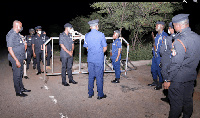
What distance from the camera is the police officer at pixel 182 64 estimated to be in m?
3.32

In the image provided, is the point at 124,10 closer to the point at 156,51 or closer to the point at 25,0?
the point at 156,51

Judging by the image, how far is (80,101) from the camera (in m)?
→ 5.24

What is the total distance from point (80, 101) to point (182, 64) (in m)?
3.11

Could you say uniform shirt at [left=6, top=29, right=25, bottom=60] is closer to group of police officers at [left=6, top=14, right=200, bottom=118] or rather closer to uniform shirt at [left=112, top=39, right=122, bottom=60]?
group of police officers at [left=6, top=14, right=200, bottom=118]

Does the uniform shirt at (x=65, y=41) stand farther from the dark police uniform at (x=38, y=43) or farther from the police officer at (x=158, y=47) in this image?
the police officer at (x=158, y=47)

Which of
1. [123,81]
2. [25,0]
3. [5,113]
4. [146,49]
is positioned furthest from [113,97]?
[25,0]

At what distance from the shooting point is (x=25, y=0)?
51.3m

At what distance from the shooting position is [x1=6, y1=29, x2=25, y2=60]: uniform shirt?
16.4ft

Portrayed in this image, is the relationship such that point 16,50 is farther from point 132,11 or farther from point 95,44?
point 132,11

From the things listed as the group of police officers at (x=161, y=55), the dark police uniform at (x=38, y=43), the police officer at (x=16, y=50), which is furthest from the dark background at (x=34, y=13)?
the police officer at (x=16, y=50)

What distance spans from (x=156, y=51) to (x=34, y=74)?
540cm

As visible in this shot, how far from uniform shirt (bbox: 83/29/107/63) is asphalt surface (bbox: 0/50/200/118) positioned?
4.33 ft

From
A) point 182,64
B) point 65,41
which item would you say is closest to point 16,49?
point 65,41

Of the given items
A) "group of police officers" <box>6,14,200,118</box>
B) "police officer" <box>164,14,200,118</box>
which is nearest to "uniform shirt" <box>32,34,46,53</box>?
"group of police officers" <box>6,14,200,118</box>
